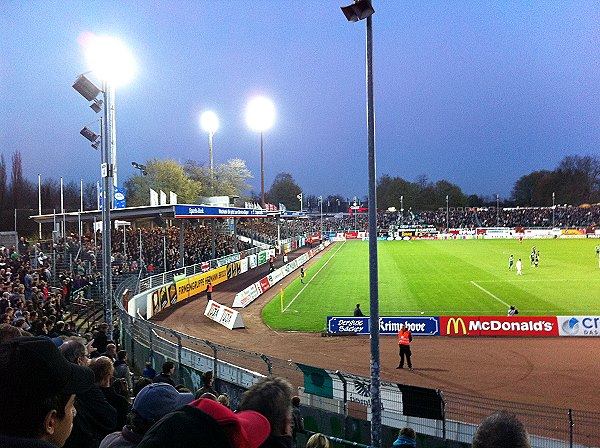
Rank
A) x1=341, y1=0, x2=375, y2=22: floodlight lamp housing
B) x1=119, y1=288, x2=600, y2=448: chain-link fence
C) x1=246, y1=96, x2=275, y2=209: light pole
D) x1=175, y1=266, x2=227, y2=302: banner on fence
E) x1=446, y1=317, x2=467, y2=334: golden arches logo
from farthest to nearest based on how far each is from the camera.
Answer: x1=246, y1=96, x2=275, y2=209: light pole < x1=175, y1=266, x2=227, y2=302: banner on fence < x1=446, y1=317, x2=467, y2=334: golden arches logo < x1=119, y1=288, x2=600, y2=448: chain-link fence < x1=341, y1=0, x2=375, y2=22: floodlight lamp housing

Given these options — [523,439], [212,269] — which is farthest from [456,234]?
[523,439]

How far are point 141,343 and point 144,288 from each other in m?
14.8

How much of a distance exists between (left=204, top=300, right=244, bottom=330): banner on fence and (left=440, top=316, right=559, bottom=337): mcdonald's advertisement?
1045 cm

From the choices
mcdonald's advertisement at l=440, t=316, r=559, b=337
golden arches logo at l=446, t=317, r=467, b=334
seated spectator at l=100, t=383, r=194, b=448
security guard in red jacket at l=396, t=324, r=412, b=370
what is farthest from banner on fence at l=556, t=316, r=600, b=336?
seated spectator at l=100, t=383, r=194, b=448

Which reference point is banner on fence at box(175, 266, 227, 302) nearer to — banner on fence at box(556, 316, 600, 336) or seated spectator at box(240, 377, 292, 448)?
banner on fence at box(556, 316, 600, 336)

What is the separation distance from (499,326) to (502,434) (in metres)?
24.9

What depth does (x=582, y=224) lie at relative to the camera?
115 meters

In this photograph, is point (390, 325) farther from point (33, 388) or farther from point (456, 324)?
point (33, 388)

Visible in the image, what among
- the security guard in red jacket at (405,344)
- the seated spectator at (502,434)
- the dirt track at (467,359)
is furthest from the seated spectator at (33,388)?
the security guard in red jacket at (405,344)

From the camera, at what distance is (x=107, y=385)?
536cm

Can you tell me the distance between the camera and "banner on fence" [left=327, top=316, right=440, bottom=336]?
2589cm

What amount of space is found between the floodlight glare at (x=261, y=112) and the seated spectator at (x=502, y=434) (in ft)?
237

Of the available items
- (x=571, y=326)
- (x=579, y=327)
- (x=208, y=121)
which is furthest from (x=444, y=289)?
(x=208, y=121)

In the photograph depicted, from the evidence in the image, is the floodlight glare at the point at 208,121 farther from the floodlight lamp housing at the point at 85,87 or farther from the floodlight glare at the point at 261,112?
the floodlight lamp housing at the point at 85,87
